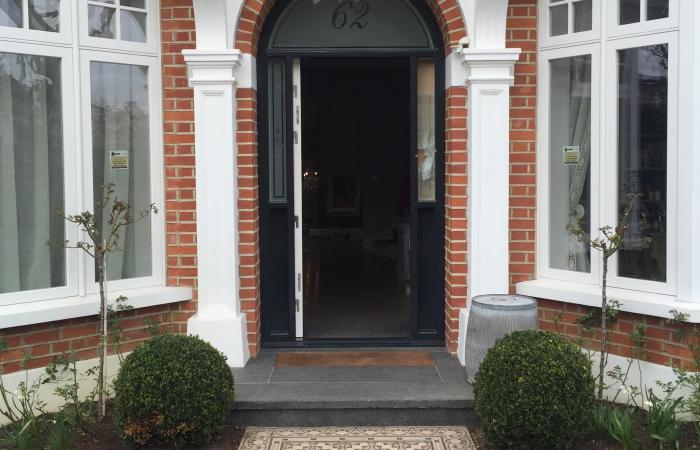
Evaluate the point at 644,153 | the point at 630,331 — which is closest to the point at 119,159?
the point at 644,153

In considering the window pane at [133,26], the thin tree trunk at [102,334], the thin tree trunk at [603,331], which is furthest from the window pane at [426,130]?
the thin tree trunk at [102,334]

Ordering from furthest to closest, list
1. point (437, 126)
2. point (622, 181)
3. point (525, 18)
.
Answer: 1. point (437, 126)
2. point (525, 18)
3. point (622, 181)

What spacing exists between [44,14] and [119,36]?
21.5 inches

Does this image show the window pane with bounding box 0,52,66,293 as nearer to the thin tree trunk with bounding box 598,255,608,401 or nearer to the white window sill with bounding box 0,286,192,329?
the white window sill with bounding box 0,286,192,329

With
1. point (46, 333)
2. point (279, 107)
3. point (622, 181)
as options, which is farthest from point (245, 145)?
point (622, 181)

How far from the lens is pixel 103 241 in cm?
498

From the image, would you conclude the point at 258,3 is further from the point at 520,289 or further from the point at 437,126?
the point at 520,289

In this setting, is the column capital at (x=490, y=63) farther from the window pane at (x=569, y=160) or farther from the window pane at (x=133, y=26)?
the window pane at (x=133, y=26)

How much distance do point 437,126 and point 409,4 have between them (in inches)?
41.8

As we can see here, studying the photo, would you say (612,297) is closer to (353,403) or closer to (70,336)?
(353,403)

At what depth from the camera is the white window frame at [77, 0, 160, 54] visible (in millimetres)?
4914

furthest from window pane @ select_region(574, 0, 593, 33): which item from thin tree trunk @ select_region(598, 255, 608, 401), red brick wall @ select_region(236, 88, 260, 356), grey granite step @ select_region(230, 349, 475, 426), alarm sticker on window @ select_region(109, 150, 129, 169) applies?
alarm sticker on window @ select_region(109, 150, 129, 169)

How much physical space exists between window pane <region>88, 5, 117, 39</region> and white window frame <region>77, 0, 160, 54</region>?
0.09 feet

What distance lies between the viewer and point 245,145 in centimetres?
531
